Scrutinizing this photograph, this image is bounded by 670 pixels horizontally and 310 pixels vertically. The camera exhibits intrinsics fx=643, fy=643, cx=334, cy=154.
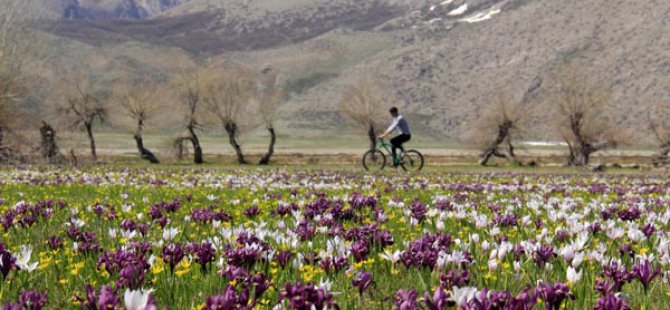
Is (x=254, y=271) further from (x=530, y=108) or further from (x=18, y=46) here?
(x=530, y=108)

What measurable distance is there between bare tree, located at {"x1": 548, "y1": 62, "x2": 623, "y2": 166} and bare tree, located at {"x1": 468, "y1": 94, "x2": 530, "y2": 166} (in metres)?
5.02

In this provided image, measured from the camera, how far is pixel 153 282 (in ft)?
15.7

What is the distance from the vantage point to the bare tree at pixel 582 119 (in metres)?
76.8

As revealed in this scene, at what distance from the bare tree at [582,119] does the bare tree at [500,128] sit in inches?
198

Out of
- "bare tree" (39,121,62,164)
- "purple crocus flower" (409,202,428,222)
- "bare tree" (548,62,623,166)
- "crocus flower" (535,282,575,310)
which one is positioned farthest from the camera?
"bare tree" (548,62,623,166)

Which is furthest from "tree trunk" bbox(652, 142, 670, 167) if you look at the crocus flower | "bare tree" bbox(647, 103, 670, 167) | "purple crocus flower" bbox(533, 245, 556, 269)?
the crocus flower

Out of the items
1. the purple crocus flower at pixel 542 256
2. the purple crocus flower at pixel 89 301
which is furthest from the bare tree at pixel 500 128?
the purple crocus flower at pixel 89 301

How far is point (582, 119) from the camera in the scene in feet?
255

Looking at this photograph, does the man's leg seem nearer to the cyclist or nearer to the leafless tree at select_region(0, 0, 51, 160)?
the cyclist

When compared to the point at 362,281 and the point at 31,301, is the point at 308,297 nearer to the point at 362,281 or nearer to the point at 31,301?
the point at 362,281

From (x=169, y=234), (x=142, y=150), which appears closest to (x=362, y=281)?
(x=169, y=234)

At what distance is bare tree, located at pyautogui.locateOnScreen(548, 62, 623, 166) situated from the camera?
76.8m

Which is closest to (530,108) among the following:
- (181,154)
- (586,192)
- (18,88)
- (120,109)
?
(181,154)

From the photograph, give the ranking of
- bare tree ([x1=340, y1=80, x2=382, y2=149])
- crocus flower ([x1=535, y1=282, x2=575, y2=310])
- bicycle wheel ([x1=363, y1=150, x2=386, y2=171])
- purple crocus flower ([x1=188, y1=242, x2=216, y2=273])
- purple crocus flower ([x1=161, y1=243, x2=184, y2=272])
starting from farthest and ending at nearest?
bare tree ([x1=340, y1=80, x2=382, y2=149]) → bicycle wheel ([x1=363, y1=150, x2=386, y2=171]) → purple crocus flower ([x1=188, y1=242, x2=216, y2=273]) → purple crocus flower ([x1=161, y1=243, x2=184, y2=272]) → crocus flower ([x1=535, y1=282, x2=575, y2=310])
